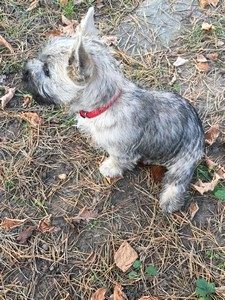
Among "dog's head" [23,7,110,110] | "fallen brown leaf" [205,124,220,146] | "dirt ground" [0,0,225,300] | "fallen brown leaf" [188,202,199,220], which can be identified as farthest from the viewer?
"fallen brown leaf" [205,124,220,146]

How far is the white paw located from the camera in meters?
4.09

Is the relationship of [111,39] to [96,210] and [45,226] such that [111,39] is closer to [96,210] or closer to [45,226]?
[96,210]

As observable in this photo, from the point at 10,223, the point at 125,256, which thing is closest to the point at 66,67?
the point at 10,223

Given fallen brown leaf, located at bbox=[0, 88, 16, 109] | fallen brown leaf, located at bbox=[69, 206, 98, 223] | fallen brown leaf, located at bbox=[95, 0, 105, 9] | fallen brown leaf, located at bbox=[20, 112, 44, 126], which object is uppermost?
fallen brown leaf, located at bbox=[95, 0, 105, 9]

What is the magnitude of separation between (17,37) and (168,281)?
2946mm

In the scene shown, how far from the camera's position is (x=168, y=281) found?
3.78 meters

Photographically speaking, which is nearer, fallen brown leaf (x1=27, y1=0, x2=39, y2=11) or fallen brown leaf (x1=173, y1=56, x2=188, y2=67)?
fallen brown leaf (x1=173, y1=56, x2=188, y2=67)

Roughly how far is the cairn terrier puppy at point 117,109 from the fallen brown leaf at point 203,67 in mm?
1095

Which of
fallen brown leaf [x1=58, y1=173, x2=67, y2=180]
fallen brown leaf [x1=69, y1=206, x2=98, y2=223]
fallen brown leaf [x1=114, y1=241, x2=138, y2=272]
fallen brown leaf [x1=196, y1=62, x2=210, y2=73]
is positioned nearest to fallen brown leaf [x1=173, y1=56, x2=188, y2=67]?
fallen brown leaf [x1=196, y1=62, x2=210, y2=73]

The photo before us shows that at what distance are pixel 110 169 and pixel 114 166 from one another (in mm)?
65

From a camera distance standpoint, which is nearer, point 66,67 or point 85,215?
point 66,67

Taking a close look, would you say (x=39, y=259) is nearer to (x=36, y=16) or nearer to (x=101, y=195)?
(x=101, y=195)

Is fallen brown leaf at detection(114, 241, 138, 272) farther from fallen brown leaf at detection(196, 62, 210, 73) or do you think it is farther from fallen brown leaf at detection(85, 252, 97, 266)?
fallen brown leaf at detection(196, 62, 210, 73)

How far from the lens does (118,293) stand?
144 inches
